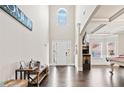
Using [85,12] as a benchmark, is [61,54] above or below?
below

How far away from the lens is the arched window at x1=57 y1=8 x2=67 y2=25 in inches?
614

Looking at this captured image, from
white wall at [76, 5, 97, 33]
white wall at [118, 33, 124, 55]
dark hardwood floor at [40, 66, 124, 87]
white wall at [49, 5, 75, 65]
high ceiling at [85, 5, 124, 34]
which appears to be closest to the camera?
white wall at [76, 5, 97, 33]

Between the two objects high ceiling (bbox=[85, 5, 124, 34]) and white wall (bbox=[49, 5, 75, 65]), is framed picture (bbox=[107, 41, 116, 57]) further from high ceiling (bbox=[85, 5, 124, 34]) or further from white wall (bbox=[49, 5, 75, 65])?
high ceiling (bbox=[85, 5, 124, 34])

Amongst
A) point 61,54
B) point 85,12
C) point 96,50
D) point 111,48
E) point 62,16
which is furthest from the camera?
point 62,16

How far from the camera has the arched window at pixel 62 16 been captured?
15.6 meters

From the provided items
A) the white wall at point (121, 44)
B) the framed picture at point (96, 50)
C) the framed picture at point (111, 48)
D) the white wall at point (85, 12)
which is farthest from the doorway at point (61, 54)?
the white wall at point (85, 12)

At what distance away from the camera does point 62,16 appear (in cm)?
1569

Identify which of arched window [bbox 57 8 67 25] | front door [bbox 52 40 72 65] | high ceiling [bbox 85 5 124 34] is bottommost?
front door [bbox 52 40 72 65]

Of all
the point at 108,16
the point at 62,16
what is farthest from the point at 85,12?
the point at 62,16

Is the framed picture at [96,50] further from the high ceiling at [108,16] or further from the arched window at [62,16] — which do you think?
the high ceiling at [108,16]

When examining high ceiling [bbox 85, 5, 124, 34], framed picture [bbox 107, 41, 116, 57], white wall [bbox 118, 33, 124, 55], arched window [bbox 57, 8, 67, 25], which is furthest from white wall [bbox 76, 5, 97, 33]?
framed picture [bbox 107, 41, 116, 57]

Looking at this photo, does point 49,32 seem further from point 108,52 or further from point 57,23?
point 108,52

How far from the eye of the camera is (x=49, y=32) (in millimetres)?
15414

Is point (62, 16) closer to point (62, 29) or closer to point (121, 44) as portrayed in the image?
point (62, 29)
